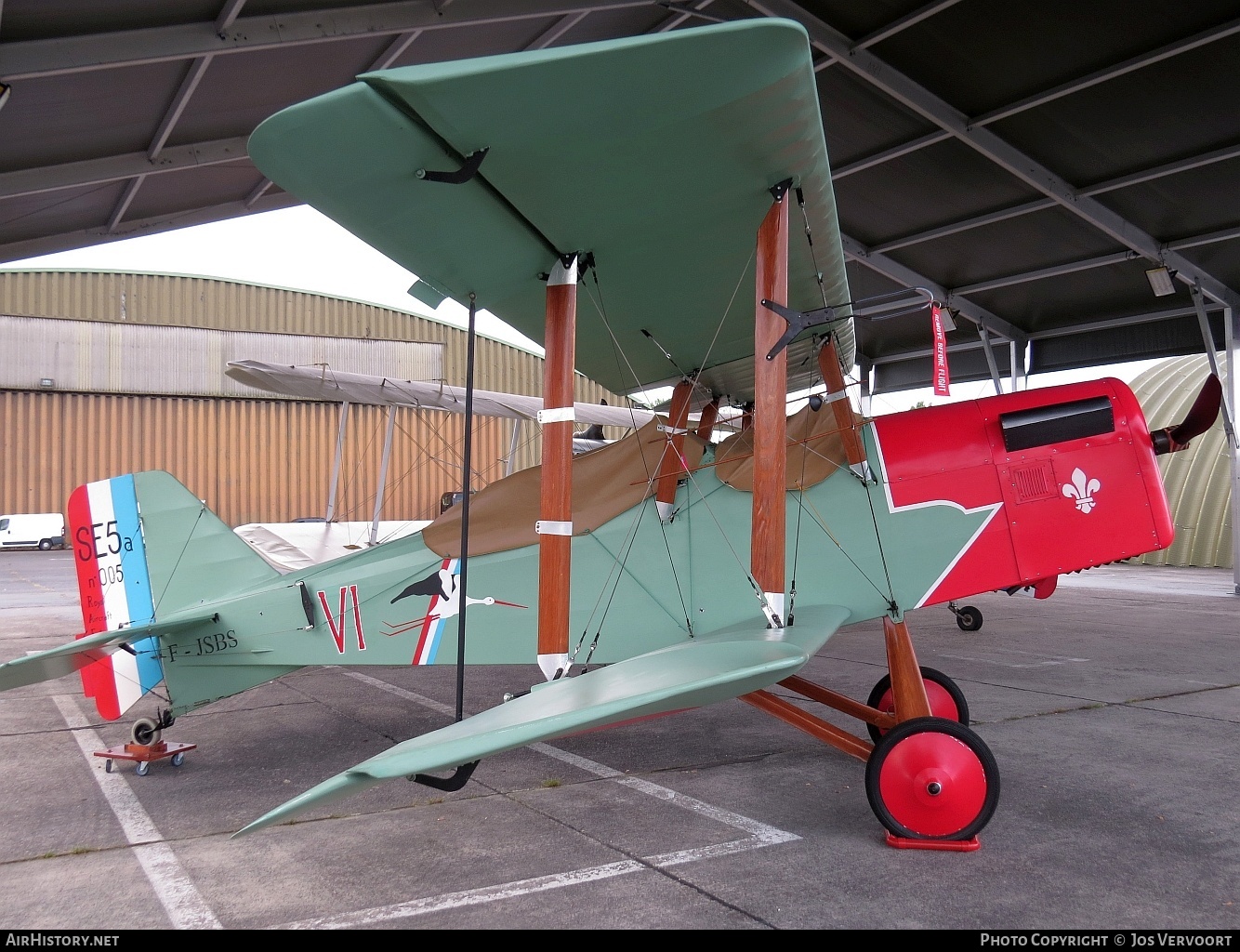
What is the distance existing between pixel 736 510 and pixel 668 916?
79.2 inches

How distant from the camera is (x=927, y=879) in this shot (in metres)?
2.86

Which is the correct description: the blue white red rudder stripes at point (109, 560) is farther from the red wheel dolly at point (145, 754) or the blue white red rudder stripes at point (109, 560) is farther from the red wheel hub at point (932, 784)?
the red wheel hub at point (932, 784)

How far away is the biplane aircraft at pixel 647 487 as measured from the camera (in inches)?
94.0

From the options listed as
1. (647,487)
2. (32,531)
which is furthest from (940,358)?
(32,531)

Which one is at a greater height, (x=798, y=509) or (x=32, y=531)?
(x=798, y=509)

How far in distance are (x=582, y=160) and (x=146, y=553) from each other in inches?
139

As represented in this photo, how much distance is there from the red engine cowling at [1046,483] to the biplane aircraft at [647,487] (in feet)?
0.05

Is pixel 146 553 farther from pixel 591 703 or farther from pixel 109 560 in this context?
pixel 591 703

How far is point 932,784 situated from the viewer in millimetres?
3150

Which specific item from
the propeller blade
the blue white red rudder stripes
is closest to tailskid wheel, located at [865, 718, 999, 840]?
the propeller blade

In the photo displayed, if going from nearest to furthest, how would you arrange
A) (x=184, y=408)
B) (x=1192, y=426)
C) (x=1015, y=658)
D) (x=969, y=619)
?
(x=1192, y=426) < (x=1015, y=658) < (x=969, y=619) < (x=184, y=408)

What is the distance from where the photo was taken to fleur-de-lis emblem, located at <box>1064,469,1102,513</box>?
12.7ft

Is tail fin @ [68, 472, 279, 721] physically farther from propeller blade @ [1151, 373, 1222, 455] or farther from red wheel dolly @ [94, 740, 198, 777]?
propeller blade @ [1151, 373, 1222, 455]

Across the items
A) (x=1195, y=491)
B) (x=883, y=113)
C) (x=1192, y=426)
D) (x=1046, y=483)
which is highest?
(x=883, y=113)
